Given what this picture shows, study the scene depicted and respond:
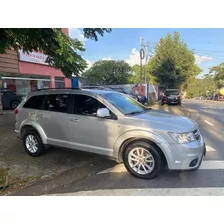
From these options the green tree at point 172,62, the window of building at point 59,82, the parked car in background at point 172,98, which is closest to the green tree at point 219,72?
the green tree at point 172,62

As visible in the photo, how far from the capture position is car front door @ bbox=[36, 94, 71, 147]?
177 inches

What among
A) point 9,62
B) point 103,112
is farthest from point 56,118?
point 9,62

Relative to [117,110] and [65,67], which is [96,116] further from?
[65,67]

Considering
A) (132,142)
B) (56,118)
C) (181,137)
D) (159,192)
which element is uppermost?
(56,118)

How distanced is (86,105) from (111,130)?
831mm

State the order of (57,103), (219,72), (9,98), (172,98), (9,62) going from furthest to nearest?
(219,72) < (172,98) < (9,98) < (9,62) < (57,103)

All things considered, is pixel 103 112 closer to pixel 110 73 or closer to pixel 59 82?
pixel 59 82

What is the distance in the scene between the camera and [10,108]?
42.9 feet

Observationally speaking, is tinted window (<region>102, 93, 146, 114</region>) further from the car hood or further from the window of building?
the window of building

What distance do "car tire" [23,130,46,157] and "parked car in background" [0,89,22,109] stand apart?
28.2ft

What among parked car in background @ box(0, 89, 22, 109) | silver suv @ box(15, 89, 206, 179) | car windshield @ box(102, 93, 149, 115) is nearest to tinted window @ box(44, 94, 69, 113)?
silver suv @ box(15, 89, 206, 179)

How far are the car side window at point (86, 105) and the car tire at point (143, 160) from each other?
3.45 feet

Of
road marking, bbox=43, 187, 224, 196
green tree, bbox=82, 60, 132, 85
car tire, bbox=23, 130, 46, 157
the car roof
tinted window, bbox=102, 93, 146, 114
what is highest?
green tree, bbox=82, 60, 132, 85

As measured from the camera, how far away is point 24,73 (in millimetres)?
13727
